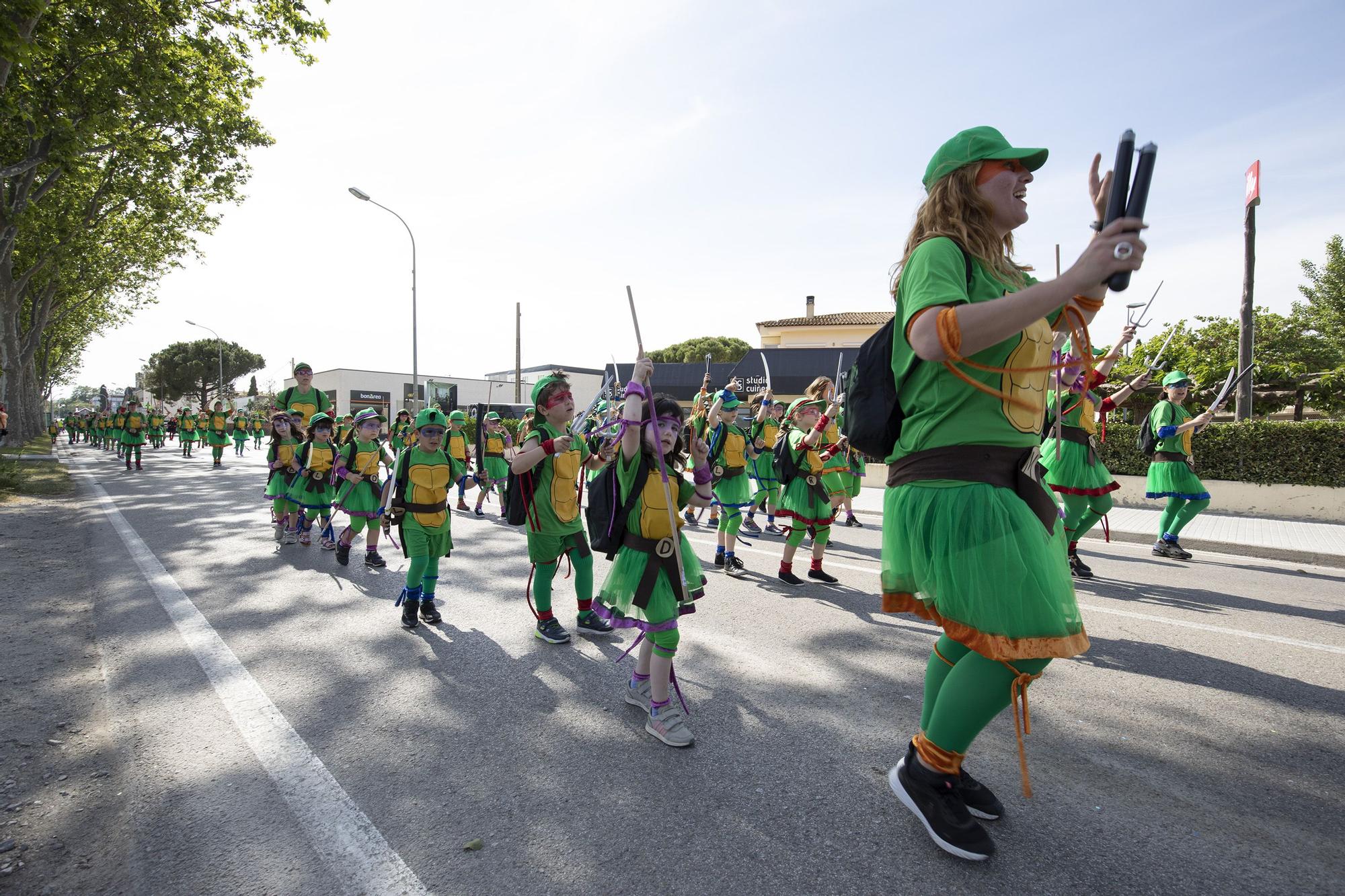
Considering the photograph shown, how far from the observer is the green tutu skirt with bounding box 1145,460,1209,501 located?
731 centimetres

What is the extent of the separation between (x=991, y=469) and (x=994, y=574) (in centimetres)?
32

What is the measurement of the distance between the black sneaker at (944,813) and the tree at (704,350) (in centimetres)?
5713

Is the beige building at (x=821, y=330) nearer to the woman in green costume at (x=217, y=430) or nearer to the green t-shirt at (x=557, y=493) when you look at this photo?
the woman in green costume at (x=217, y=430)

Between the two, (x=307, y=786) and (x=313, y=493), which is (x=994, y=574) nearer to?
(x=307, y=786)

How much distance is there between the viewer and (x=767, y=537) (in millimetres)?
9445

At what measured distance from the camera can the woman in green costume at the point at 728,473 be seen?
7.05 m

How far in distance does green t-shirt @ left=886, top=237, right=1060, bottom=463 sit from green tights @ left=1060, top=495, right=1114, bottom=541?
4.98 meters

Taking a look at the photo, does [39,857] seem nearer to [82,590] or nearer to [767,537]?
[82,590]

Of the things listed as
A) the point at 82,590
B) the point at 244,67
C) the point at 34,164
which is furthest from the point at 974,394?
the point at 244,67

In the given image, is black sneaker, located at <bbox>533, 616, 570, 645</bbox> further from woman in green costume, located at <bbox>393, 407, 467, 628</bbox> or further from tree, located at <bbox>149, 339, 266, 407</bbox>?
tree, located at <bbox>149, 339, 266, 407</bbox>

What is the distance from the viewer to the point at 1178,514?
7594 millimetres

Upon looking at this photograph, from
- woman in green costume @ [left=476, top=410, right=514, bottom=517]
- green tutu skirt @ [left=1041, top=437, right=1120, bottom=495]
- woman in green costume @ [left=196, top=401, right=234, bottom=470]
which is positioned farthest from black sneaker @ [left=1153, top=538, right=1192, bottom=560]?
woman in green costume @ [left=196, top=401, right=234, bottom=470]

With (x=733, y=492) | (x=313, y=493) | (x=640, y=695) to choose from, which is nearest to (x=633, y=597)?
(x=640, y=695)

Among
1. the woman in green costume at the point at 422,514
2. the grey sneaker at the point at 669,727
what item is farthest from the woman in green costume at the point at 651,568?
the woman in green costume at the point at 422,514
